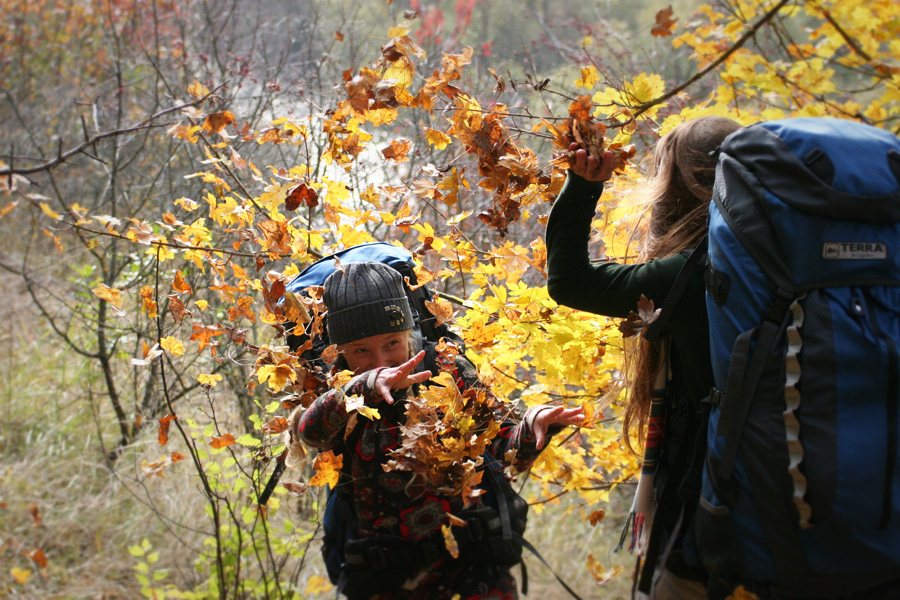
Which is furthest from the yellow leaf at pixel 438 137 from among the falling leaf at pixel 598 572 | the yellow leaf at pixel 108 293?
the falling leaf at pixel 598 572

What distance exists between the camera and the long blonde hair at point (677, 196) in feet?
6.08

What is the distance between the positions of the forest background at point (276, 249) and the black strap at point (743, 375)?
1.87ft

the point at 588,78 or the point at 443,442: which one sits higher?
the point at 588,78

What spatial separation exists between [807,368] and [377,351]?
Answer: 4.04ft

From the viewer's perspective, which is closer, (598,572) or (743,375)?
(743,375)

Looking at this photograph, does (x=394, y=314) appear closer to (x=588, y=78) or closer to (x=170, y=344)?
(x=170, y=344)

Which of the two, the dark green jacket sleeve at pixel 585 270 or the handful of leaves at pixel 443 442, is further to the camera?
the handful of leaves at pixel 443 442

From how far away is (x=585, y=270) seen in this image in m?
1.79

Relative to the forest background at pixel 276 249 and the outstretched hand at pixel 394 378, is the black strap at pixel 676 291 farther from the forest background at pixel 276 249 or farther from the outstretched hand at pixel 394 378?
the outstretched hand at pixel 394 378

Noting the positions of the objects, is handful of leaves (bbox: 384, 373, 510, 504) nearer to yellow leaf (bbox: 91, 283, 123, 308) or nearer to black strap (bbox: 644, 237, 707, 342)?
black strap (bbox: 644, 237, 707, 342)

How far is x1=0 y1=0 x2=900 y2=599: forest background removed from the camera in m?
2.21

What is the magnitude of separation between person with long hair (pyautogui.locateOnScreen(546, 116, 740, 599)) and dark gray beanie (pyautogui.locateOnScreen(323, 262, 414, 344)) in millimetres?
Answer: 616

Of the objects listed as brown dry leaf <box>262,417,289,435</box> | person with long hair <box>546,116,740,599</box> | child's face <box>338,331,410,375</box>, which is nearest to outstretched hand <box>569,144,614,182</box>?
person with long hair <box>546,116,740,599</box>

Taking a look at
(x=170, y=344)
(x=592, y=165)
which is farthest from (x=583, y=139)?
(x=170, y=344)
